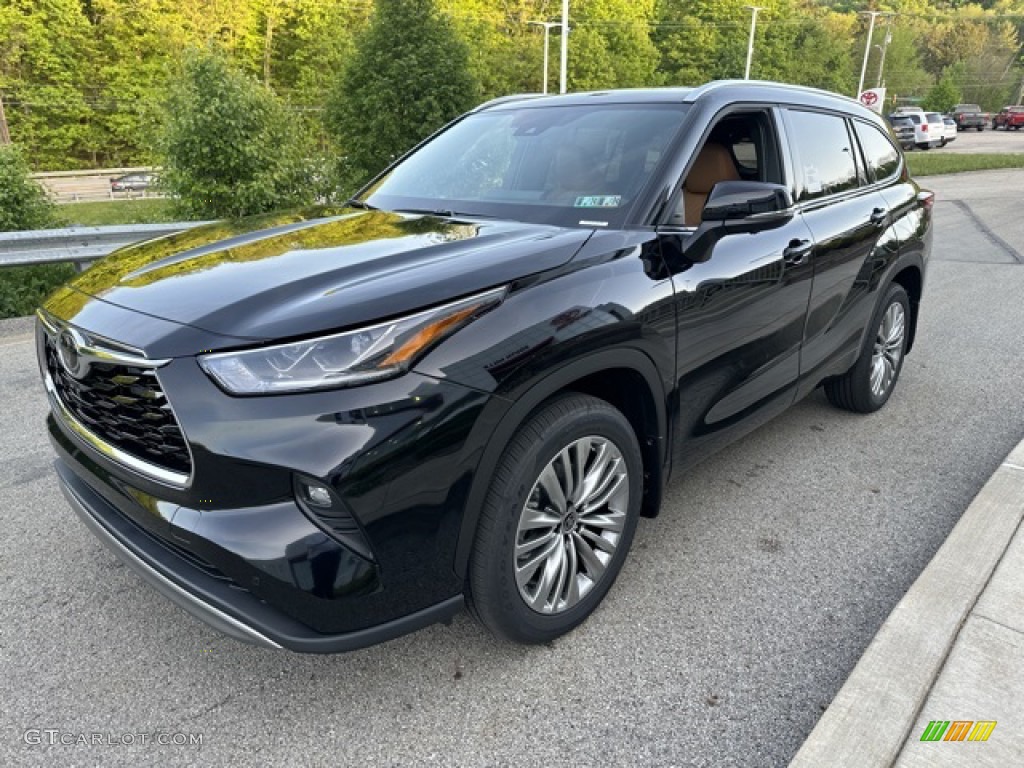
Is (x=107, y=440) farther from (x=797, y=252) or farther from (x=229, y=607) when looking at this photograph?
(x=797, y=252)

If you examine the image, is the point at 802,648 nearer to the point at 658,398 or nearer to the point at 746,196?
the point at 658,398

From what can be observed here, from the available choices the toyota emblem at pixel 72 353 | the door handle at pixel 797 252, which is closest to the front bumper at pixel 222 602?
the toyota emblem at pixel 72 353

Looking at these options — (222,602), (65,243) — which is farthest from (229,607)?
(65,243)

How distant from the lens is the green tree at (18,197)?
809 cm

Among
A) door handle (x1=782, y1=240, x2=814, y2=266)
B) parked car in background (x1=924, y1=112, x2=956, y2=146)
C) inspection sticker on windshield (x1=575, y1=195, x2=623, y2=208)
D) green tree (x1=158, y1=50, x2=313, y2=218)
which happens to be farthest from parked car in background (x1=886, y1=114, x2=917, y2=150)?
inspection sticker on windshield (x1=575, y1=195, x2=623, y2=208)

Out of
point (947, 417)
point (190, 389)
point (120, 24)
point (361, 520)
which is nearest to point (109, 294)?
point (190, 389)

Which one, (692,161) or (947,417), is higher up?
(692,161)

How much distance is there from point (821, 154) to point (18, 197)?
839 centimetres

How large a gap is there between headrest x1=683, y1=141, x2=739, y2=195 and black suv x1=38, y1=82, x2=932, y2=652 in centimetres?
2

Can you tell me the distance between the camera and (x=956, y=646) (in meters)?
2.43

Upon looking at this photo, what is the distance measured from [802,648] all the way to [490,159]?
2414 mm

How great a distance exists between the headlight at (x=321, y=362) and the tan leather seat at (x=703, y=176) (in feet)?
4.75

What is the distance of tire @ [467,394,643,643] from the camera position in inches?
85.0

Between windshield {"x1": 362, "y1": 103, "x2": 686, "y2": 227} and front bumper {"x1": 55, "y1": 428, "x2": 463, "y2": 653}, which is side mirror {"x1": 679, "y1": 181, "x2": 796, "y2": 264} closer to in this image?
windshield {"x1": 362, "y1": 103, "x2": 686, "y2": 227}
